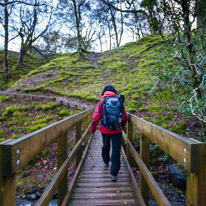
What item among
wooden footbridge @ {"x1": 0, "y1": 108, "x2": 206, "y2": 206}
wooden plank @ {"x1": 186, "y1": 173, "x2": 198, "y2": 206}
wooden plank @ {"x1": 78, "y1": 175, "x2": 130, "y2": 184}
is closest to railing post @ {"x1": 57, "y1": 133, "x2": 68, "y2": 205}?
wooden footbridge @ {"x1": 0, "y1": 108, "x2": 206, "y2": 206}

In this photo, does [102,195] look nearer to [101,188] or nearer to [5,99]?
[101,188]

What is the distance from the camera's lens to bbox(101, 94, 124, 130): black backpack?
10.2ft

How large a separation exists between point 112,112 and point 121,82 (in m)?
10.9

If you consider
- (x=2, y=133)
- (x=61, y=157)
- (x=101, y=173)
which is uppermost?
(x=61, y=157)

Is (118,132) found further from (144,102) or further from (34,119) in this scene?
(34,119)

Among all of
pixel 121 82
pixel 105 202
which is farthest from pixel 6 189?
pixel 121 82

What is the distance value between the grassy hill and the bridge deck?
3.59 m

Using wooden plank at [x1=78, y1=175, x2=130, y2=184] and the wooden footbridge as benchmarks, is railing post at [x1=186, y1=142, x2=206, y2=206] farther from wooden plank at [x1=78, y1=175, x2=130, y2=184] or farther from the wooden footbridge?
wooden plank at [x1=78, y1=175, x2=130, y2=184]

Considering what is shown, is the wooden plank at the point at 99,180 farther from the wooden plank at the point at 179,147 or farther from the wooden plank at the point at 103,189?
the wooden plank at the point at 179,147

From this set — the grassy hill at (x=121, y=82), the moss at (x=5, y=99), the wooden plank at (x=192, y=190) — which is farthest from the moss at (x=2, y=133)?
the wooden plank at (x=192, y=190)

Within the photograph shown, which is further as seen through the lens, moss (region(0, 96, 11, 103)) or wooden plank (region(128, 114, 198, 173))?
moss (region(0, 96, 11, 103))

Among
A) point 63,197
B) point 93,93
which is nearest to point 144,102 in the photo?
point 93,93

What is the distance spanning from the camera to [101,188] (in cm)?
306

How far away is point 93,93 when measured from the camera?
12422 millimetres
